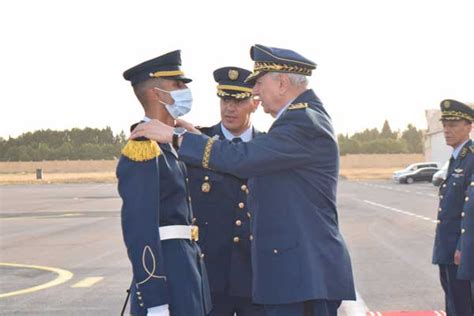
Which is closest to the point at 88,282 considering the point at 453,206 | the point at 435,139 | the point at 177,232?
the point at 453,206

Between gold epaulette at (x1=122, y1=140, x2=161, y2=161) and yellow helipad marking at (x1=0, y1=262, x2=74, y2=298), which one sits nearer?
gold epaulette at (x1=122, y1=140, x2=161, y2=161)

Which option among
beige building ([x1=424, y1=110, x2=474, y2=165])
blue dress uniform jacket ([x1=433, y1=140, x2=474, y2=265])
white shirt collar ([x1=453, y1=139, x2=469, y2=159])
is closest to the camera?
blue dress uniform jacket ([x1=433, y1=140, x2=474, y2=265])

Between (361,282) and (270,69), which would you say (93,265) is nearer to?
(361,282)

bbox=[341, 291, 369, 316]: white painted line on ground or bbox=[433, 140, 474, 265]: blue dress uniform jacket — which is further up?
bbox=[433, 140, 474, 265]: blue dress uniform jacket

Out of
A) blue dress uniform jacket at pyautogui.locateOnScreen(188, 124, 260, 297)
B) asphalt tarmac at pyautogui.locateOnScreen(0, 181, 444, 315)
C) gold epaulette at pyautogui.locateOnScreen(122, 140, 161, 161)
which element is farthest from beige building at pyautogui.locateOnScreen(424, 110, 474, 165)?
gold epaulette at pyautogui.locateOnScreen(122, 140, 161, 161)

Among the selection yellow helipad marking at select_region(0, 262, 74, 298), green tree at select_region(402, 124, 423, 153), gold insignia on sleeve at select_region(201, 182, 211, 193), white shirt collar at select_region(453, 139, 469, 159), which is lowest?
yellow helipad marking at select_region(0, 262, 74, 298)

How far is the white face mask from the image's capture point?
3.80 m

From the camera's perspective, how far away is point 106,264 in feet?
38.6

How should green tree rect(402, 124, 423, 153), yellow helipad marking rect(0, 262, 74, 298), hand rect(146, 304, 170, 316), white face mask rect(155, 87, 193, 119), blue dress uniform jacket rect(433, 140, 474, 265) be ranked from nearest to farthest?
hand rect(146, 304, 170, 316) → white face mask rect(155, 87, 193, 119) → blue dress uniform jacket rect(433, 140, 474, 265) → yellow helipad marking rect(0, 262, 74, 298) → green tree rect(402, 124, 423, 153)

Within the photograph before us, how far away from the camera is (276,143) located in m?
3.47

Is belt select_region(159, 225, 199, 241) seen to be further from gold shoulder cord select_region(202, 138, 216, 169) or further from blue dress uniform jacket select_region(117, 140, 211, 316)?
gold shoulder cord select_region(202, 138, 216, 169)

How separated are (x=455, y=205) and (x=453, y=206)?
0.02m

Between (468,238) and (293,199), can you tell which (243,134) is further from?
(468,238)

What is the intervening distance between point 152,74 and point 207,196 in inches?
43.9
